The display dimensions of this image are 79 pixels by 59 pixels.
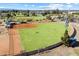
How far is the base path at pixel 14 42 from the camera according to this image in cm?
450

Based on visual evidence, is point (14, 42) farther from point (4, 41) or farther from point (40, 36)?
point (40, 36)

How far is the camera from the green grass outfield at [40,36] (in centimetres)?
450

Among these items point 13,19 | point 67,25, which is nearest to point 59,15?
point 67,25

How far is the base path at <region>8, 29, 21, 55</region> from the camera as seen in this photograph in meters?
4.50

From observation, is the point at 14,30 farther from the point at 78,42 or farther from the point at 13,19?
the point at 78,42

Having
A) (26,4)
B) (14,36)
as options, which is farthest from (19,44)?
(26,4)

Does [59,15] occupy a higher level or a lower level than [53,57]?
higher

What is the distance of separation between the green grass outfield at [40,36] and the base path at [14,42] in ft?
0.13

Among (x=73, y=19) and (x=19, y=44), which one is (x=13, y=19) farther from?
(x=73, y=19)

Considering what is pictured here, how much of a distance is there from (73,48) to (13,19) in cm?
60

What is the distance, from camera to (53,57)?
4.52m

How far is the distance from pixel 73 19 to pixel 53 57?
38cm

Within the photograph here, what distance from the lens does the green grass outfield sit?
4504mm

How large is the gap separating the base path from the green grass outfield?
1.6 inches
